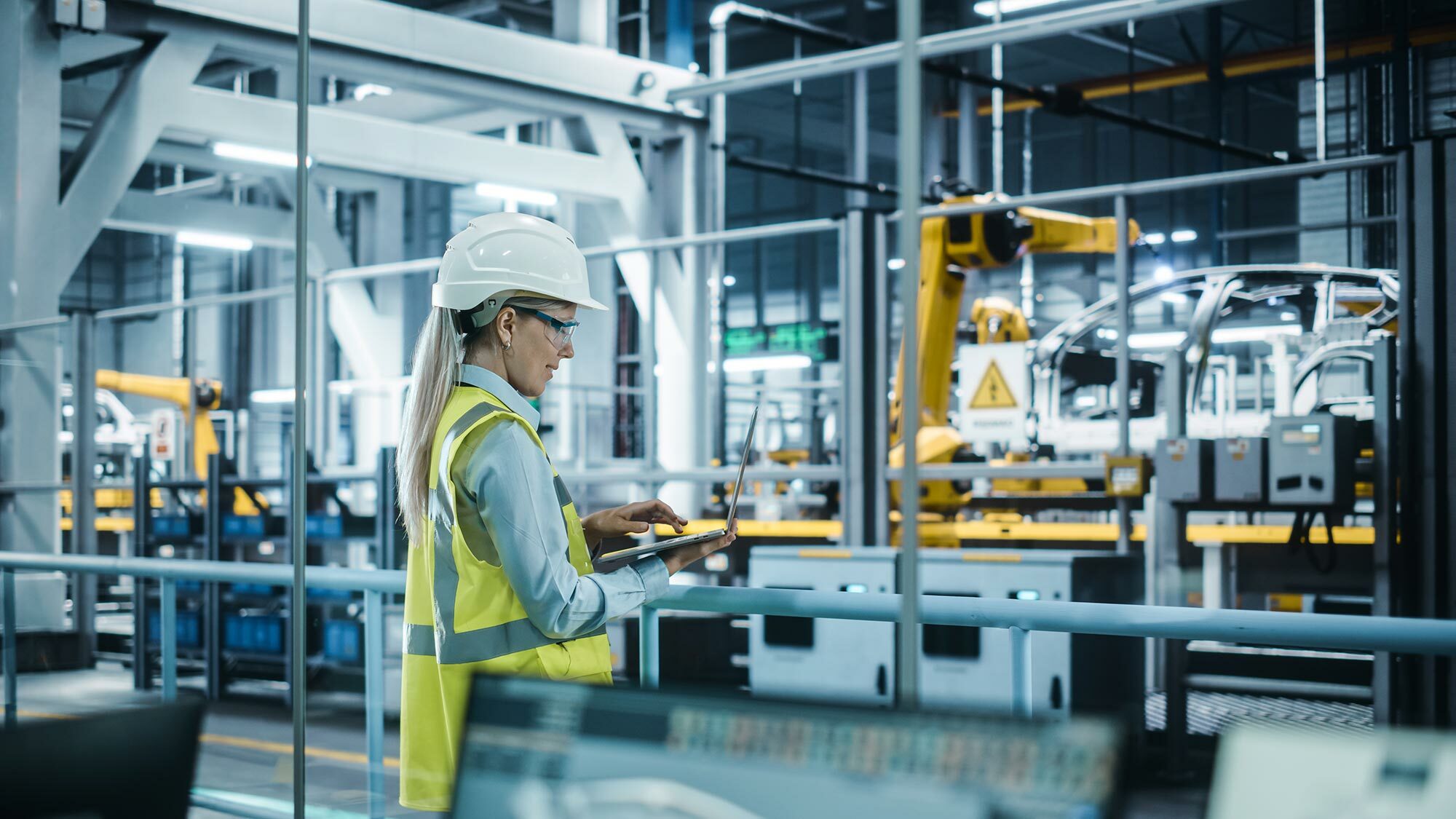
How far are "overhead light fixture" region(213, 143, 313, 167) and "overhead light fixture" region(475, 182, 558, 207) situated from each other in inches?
157

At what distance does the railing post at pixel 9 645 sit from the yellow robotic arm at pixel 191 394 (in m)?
4.32

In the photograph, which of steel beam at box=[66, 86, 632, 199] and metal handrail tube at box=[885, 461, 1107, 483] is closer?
steel beam at box=[66, 86, 632, 199]

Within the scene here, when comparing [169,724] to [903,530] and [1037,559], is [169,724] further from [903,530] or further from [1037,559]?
[1037,559]

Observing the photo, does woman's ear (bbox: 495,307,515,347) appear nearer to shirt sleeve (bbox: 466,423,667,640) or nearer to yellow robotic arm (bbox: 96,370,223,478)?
shirt sleeve (bbox: 466,423,667,640)

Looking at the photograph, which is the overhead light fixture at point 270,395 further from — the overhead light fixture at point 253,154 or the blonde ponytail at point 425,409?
the blonde ponytail at point 425,409

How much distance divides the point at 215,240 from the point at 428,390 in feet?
16.4

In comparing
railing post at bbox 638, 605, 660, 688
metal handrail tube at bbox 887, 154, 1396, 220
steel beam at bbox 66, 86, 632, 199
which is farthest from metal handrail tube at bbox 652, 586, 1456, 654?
metal handrail tube at bbox 887, 154, 1396, 220

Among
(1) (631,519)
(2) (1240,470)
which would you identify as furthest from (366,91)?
(1) (631,519)

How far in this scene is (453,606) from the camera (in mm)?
1812

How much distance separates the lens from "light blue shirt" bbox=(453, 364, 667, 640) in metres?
1.71

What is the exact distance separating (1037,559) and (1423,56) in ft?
17.0

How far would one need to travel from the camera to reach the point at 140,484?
329 inches

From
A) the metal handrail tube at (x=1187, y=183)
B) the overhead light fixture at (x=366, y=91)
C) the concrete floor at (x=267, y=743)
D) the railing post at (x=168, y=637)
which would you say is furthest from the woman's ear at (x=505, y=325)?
the overhead light fixture at (x=366, y=91)

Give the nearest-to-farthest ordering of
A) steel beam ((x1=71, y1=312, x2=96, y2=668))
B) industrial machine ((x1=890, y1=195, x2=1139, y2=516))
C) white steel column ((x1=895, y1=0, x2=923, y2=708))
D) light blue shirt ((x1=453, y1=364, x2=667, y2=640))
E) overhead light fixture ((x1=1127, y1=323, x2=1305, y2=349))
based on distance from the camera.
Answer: white steel column ((x1=895, y1=0, x2=923, y2=708))
light blue shirt ((x1=453, y1=364, x2=667, y2=640))
industrial machine ((x1=890, y1=195, x2=1139, y2=516))
steel beam ((x1=71, y1=312, x2=96, y2=668))
overhead light fixture ((x1=1127, y1=323, x2=1305, y2=349))
